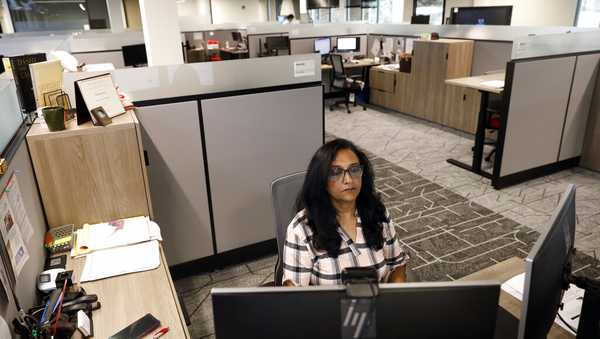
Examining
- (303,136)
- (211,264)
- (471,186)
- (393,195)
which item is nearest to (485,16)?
(471,186)

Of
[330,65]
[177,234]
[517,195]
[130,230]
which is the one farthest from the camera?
[330,65]

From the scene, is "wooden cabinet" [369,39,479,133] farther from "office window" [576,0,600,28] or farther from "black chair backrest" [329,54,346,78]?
"office window" [576,0,600,28]

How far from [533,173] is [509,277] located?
3.05 m

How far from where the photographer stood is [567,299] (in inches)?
52.9

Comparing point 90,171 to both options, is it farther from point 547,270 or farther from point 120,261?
point 547,270

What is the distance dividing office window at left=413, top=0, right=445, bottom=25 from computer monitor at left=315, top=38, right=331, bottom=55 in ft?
13.1

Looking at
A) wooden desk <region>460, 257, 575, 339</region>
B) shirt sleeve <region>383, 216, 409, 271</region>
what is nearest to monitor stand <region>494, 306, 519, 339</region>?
wooden desk <region>460, 257, 575, 339</region>

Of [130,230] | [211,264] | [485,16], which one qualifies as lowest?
[211,264]

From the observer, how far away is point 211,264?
9.28 feet

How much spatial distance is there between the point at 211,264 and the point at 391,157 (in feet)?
8.55

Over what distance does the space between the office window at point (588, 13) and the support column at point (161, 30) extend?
24.4 ft

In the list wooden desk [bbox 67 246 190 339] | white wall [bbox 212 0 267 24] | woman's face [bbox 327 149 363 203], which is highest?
white wall [bbox 212 0 267 24]

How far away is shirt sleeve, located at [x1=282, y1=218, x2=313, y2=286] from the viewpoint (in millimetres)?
1399

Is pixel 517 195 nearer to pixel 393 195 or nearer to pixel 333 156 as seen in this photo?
pixel 393 195
